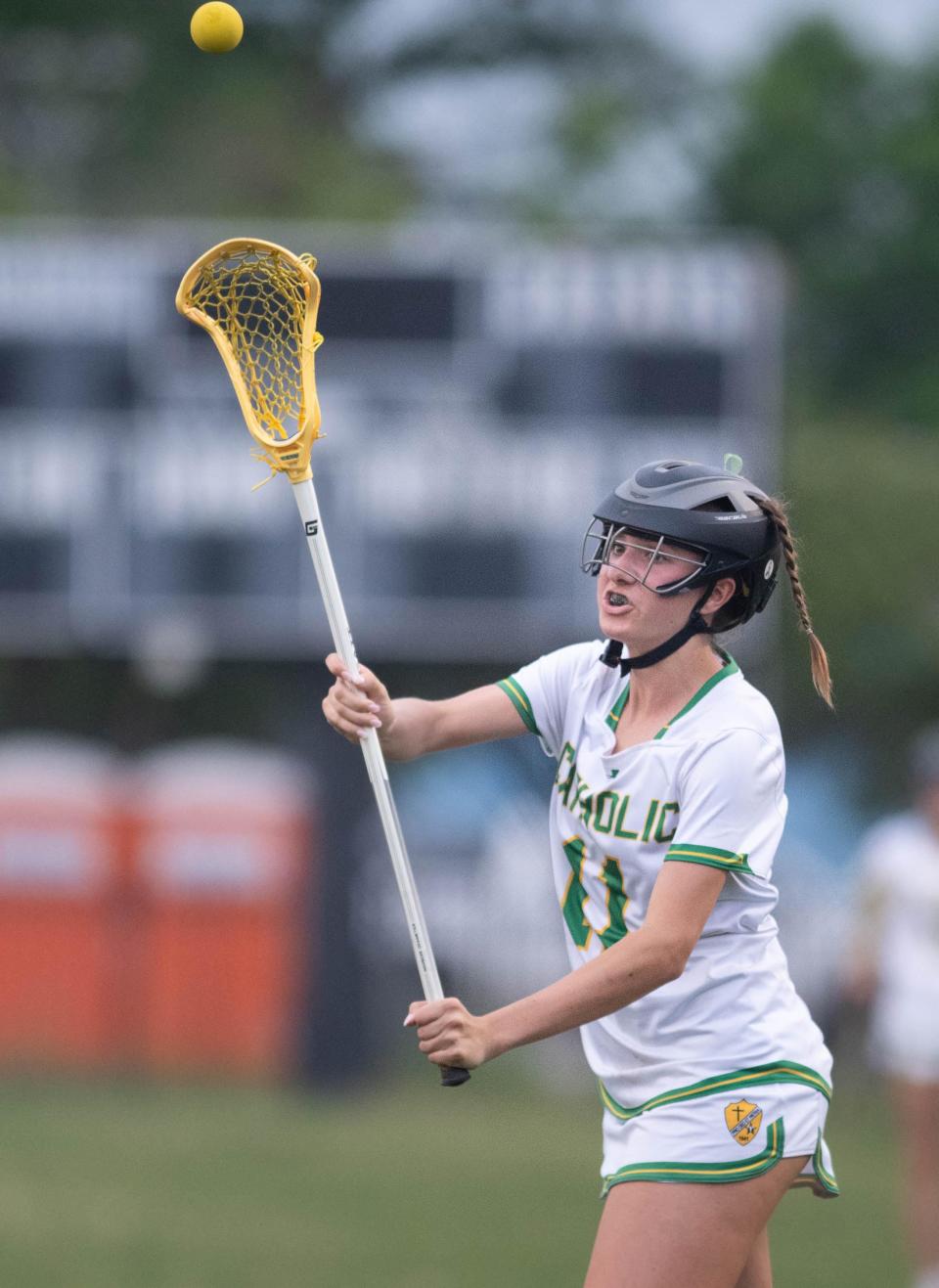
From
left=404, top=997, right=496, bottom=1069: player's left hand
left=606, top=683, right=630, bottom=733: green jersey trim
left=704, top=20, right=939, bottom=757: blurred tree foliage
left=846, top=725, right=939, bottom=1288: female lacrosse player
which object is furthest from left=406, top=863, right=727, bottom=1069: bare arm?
left=704, top=20, right=939, bottom=757: blurred tree foliage

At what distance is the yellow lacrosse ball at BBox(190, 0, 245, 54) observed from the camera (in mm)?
3959

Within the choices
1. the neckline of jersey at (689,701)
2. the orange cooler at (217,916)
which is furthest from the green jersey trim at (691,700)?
the orange cooler at (217,916)

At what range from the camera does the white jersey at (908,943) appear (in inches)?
282

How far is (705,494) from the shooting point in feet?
11.9

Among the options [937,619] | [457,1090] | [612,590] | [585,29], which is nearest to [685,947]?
[612,590]

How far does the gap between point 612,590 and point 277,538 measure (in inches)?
292

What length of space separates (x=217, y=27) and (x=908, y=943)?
4.66 m

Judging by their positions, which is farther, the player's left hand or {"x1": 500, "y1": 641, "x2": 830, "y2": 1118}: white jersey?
{"x1": 500, "y1": 641, "x2": 830, "y2": 1118}: white jersey

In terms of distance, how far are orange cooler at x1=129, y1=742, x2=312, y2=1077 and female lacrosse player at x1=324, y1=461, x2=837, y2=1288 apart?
299 inches

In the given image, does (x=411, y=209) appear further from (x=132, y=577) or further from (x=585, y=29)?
(x=132, y=577)

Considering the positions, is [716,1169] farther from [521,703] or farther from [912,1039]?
[912,1039]

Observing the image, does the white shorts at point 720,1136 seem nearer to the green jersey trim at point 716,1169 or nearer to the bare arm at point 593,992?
the green jersey trim at point 716,1169

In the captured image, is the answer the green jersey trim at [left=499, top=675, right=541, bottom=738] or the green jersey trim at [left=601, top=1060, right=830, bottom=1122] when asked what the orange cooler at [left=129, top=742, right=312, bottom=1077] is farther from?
the green jersey trim at [left=601, top=1060, right=830, bottom=1122]

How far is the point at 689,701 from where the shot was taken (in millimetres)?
3658
